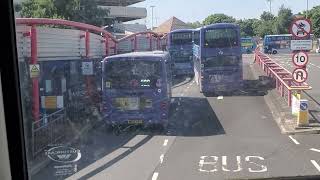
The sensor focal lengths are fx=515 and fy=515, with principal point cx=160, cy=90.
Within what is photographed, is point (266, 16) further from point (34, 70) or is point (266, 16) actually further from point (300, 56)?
point (300, 56)

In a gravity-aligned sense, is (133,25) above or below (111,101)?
above

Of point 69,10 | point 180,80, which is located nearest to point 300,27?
point 180,80

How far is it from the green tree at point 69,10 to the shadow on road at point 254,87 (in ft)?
11.6

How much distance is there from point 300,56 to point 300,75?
1196mm

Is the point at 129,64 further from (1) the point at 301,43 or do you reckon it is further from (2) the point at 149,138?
(1) the point at 301,43

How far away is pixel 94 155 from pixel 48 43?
1.71 metres

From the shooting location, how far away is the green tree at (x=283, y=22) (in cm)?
501

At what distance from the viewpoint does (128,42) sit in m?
6.34

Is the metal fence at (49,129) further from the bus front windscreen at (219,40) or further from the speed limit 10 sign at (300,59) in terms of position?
the speed limit 10 sign at (300,59)

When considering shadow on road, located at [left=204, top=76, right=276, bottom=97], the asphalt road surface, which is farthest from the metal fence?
shadow on road, located at [left=204, top=76, right=276, bottom=97]

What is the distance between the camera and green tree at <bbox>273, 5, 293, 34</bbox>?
5.01 metres

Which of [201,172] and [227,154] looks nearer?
[201,172]

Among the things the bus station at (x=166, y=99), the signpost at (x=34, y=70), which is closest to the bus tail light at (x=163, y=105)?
the bus station at (x=166, y=99)

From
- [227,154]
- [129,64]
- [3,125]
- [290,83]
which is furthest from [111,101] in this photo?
[3,125]
